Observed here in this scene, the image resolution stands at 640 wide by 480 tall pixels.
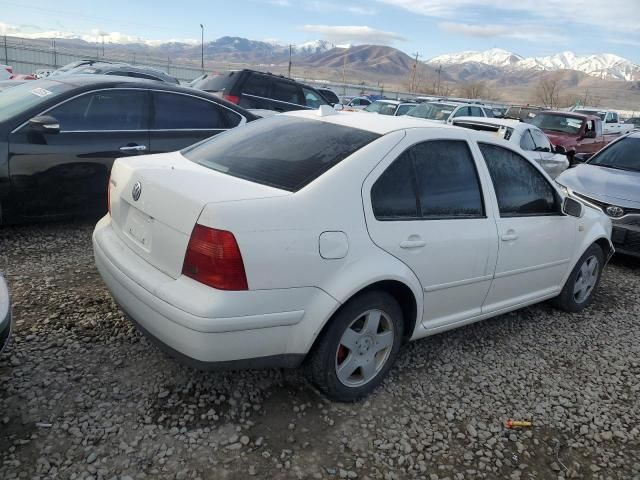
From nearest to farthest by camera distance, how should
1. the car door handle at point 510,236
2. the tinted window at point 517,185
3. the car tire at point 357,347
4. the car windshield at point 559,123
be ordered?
the car tire at point 357,347 < the car door handle at point 510,236 < the tinted window at point 517,185 < the car windshield at point 559,123

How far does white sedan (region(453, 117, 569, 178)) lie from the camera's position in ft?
30.6

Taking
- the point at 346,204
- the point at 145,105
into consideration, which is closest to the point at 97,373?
the point at 346,204

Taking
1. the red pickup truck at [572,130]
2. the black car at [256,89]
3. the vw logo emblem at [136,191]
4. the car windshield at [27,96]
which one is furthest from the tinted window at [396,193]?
the red pickup truck at [572,130]

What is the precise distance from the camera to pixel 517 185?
3.93 meters

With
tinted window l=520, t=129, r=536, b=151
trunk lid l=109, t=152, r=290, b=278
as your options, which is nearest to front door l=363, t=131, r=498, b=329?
trunk lid l=109, t=152, r=290, b=278

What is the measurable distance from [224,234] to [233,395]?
1.05 meters

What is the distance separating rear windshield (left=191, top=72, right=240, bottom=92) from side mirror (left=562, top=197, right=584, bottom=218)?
8.23 m

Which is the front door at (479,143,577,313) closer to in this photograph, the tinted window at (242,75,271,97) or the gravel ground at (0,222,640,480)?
the gravel ground at (0,222,640,480)

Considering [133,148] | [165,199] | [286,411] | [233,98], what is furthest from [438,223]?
[233,98]

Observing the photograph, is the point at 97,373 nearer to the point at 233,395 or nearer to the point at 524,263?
the point at 233,395

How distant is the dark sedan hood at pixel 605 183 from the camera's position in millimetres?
6379

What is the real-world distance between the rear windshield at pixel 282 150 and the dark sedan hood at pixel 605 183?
457 cm

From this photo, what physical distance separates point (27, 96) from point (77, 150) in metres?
0.78

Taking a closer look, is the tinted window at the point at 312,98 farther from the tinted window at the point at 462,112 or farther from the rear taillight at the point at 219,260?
the rear taillight at the point at 219,260
